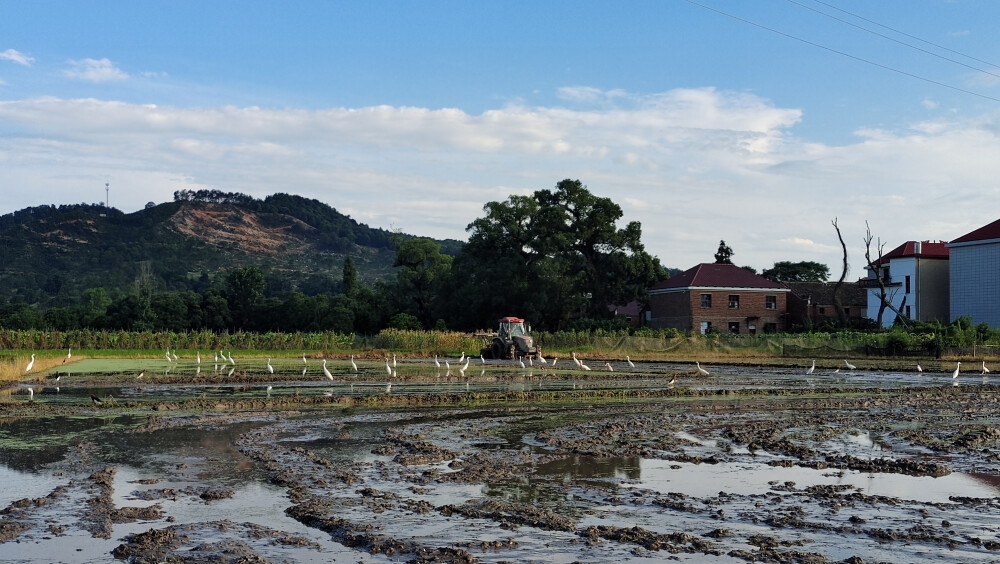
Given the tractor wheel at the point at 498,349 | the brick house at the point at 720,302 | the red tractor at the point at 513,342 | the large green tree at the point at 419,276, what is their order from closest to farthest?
1. the red tractor at the point at 513,342
2. the tractor wheel at the point at 498,349
3. the brick house at the point at 720,302
4. the large green tree at the point at 419,276

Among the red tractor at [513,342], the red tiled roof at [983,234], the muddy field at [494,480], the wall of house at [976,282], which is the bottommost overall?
the muddy field at [494,480]

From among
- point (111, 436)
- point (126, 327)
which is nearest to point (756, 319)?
point (126, 327)

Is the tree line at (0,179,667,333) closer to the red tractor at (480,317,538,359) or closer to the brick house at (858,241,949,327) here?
the brick house at (858,241,949,327)

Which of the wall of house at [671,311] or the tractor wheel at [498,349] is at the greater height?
the wall of house at [671,311]

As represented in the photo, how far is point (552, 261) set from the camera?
8244 centimetres

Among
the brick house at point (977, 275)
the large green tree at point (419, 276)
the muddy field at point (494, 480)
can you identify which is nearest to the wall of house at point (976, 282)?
the brick house at point (977, 275)

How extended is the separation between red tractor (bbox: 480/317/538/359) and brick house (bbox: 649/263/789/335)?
1089 inches

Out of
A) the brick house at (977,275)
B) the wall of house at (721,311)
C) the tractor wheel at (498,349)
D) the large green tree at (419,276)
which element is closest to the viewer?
the tractor wheel at (498,349)

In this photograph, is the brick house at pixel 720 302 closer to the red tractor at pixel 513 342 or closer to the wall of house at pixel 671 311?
the wall of house at pixel 671 311

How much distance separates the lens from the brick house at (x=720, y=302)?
8219 cm

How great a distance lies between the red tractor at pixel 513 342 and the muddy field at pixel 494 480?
89.6 feet

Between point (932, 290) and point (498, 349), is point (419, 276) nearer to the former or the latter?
point (498, 349)

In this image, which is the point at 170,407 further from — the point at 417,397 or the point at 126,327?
the point at 126,327

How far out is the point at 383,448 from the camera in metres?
16.6
